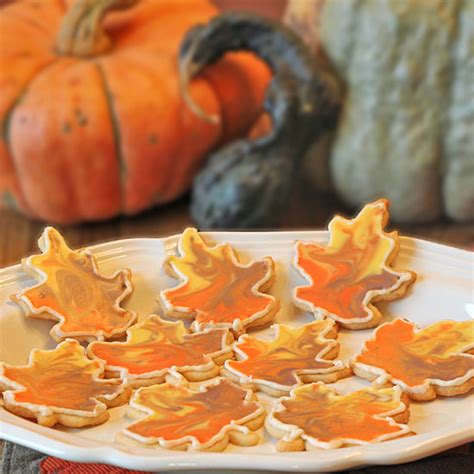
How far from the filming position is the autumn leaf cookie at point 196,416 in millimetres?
584

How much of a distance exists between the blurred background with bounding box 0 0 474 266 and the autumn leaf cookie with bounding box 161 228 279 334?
0.65m

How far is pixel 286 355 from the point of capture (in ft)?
2.27

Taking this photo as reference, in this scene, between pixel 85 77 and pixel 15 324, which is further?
pixel 85 77

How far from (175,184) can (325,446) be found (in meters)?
1.00

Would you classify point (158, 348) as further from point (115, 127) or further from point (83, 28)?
point (83, 28)

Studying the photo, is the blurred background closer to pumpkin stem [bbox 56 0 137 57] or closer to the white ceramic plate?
pumpkin stem [bbox 56 0 137 57]

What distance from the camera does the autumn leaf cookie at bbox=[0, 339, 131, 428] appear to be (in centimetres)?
61

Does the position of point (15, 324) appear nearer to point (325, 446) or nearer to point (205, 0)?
point (325, 446)

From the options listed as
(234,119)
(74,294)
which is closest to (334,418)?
(74,294)

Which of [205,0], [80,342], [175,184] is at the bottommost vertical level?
[175,184]

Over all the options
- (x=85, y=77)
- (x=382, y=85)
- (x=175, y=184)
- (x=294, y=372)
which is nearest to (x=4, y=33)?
(x=85, y=77)

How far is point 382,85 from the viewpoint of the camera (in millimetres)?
1438

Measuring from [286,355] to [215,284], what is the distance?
0.36ft

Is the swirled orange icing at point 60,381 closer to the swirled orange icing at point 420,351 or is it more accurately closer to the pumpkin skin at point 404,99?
the swirled orange icing at point 420,351
